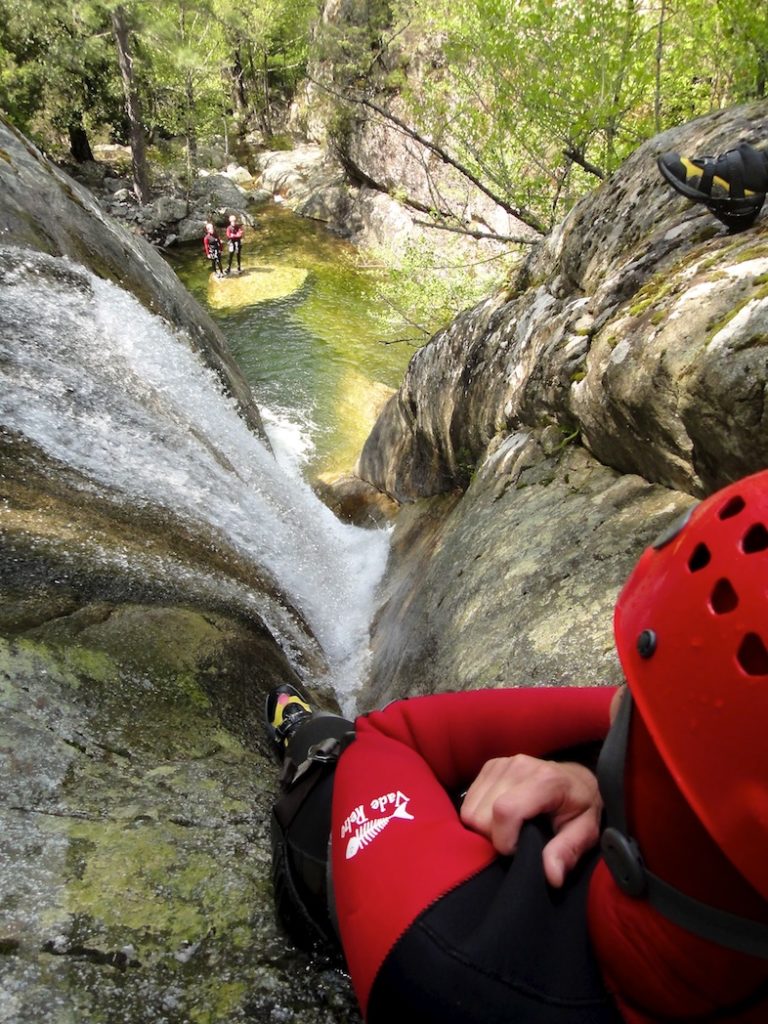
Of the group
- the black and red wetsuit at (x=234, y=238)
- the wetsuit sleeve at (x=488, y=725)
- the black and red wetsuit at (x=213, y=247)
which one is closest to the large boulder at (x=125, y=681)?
the wetsuit sleeve at (x=488, y=725)

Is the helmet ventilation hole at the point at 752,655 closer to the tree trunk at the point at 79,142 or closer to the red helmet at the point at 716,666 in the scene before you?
the red helmet at the point at 716,666

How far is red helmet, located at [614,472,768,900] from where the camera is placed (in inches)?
39.4

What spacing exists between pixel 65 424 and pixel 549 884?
4.54m

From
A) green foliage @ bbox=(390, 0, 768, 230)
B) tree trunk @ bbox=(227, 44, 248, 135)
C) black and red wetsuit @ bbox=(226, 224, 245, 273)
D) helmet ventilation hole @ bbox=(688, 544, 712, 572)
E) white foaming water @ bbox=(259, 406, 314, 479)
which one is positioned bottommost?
white foaming water @ bbox=(259, 406, 314, 479)

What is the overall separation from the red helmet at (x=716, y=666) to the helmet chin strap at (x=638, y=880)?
0.28 ft

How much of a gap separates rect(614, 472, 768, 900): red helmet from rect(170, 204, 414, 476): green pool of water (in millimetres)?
10612

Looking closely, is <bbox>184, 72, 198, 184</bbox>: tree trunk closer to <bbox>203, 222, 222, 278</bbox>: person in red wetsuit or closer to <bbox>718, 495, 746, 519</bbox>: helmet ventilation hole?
<bbox>203, 222, 222, 278</bbox>: person in red wetsuit

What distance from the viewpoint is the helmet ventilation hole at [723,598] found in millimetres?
1117

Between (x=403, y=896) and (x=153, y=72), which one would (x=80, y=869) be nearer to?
(x=403, y=896)

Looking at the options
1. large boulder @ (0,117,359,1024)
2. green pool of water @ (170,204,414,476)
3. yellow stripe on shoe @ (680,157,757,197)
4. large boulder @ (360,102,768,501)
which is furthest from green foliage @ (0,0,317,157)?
yellow stripe on shoe @ (680,157,757,197)

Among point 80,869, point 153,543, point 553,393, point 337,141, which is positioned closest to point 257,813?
point 80,869

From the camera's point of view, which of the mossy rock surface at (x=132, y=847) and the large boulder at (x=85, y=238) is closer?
the mossy rock surface at (x=132, y=847)

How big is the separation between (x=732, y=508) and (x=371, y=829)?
118 centimetres

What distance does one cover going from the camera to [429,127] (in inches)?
453
